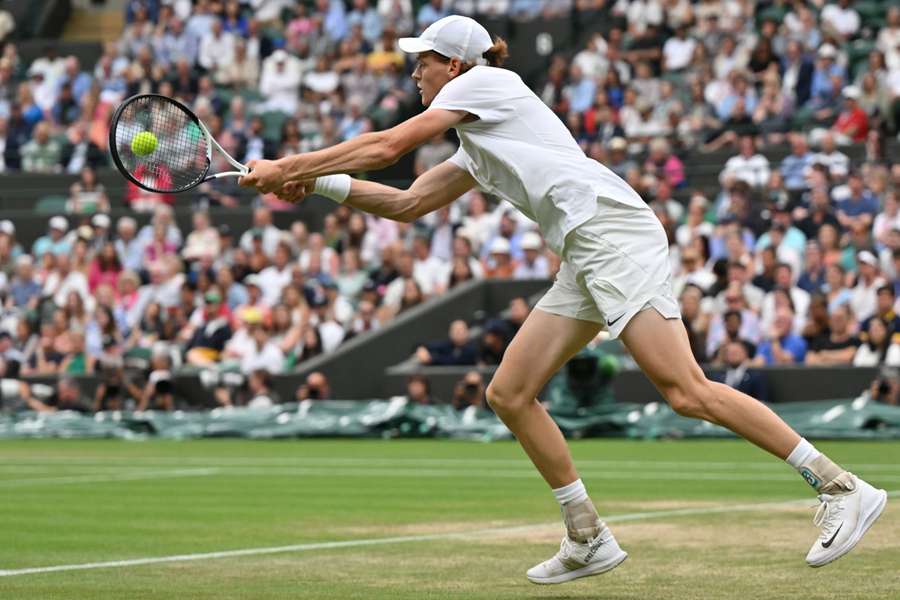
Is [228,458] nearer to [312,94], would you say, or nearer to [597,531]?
[597,531]

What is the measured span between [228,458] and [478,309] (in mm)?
6415

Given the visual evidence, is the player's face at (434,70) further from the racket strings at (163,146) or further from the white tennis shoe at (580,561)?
the white tennis shoe at (580,561)

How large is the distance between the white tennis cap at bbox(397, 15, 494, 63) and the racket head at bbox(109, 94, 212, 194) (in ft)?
3.74

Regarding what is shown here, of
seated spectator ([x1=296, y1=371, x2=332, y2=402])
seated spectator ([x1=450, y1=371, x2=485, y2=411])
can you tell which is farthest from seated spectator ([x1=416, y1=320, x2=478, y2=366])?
seated spectator ([x1=296, y1=371, x2=332, y2=402])

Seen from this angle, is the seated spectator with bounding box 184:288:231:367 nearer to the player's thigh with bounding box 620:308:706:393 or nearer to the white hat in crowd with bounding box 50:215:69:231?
the white hat in crowd with bounding box 50:215:69:231

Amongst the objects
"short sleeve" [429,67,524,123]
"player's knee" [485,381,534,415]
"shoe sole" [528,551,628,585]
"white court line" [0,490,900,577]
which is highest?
"short sleeve" [429,67,524,123]

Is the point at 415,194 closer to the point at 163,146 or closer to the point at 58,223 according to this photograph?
the point at 163,146

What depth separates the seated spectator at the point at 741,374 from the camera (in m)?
18.6

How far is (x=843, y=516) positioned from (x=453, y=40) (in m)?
2.54

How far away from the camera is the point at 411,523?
1005 cm

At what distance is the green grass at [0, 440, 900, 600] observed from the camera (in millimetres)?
7199

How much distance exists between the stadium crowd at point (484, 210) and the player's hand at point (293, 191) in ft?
40.2

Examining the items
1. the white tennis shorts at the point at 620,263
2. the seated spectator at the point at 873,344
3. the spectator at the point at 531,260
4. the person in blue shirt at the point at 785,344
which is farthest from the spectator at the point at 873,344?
the white tennis shorts at the point at 620,263

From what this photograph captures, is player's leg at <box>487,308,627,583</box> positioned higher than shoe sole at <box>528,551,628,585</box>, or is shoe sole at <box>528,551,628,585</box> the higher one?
player's leg at <box>487,308,627,583</box>
